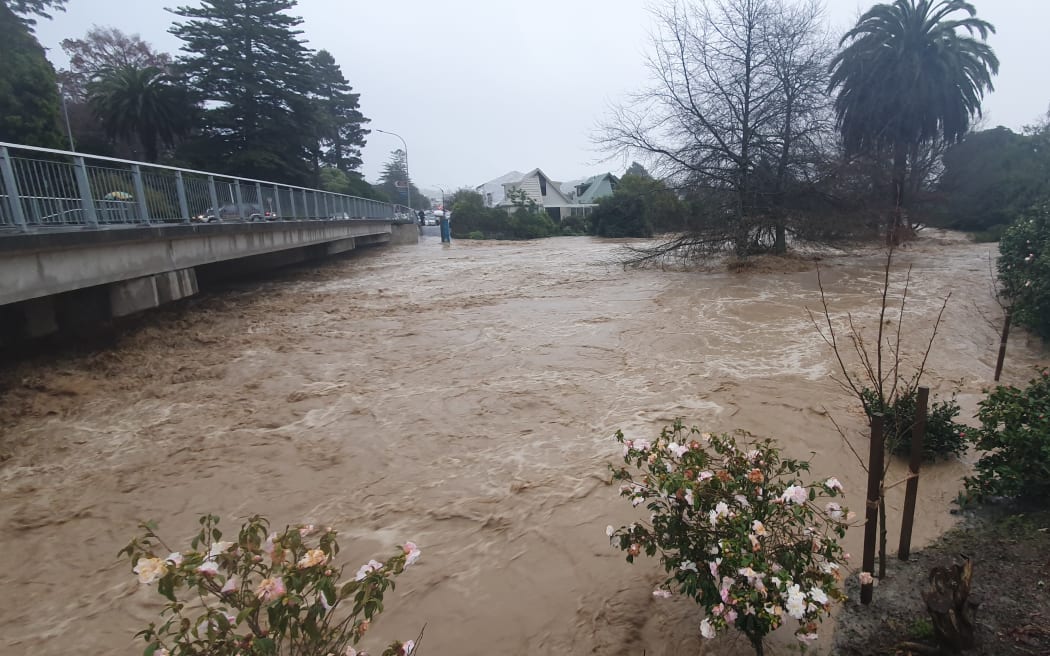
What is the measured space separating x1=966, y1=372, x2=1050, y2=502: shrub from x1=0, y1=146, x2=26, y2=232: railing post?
38.6ft

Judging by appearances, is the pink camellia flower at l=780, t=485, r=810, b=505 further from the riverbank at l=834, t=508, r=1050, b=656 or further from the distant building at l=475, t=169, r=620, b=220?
the distant building at l=475, t=169, r=620, b=220

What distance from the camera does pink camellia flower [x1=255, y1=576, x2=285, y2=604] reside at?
181cm

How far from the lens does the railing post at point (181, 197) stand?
12141 mm

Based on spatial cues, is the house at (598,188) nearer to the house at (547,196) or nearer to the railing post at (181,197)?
the house at (547,196)

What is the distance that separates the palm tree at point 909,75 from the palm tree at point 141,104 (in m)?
40.1

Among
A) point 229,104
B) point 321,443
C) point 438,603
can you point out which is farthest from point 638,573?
point 229,104

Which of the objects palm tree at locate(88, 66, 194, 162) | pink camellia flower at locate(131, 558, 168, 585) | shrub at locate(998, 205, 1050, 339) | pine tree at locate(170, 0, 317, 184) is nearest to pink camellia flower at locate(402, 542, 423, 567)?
pink camellia flower at locate(131, 558, 168, 585)

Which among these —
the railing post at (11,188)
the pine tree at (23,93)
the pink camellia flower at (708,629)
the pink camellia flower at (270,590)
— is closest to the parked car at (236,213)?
the railing post at (11,188)

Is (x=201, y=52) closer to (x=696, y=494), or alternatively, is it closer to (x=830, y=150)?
(x=830, y=150)

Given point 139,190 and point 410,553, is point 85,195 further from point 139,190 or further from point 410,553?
point 410,553

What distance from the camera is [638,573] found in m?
3.89

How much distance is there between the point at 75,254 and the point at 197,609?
8.03 m

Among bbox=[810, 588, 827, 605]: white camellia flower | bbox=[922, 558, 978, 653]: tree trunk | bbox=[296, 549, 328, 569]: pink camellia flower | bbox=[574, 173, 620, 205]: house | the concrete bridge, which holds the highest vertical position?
bbox=[574, 173, 620, 205]: house

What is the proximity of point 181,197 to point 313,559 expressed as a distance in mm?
13097
